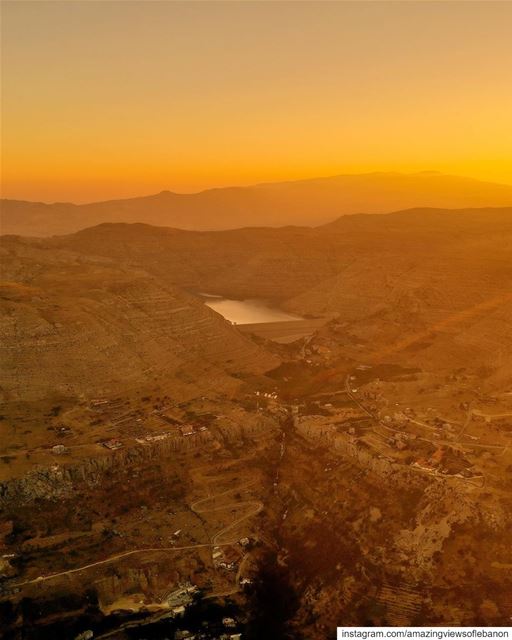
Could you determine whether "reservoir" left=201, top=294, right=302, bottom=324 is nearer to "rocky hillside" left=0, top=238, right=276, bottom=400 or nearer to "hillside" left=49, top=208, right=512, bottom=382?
"hillside" left=49, top=208, right=512, bottom=382

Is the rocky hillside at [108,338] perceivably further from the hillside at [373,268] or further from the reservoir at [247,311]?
the reservoir at [247,311]

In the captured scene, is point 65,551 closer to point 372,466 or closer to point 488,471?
point 372,466

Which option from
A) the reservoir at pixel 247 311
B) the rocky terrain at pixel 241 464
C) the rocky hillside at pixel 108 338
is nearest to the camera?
the rocky terrain at pixel 241 464

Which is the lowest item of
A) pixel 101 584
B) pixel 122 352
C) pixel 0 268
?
pixel 101 584

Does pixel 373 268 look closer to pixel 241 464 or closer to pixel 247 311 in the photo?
pixel 247 311

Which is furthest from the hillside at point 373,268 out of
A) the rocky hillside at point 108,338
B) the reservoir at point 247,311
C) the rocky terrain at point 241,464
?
the rocky hillside at point 108,338

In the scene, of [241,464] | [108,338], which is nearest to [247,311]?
[108,338]

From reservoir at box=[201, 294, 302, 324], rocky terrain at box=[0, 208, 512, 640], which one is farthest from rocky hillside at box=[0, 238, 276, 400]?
reservoir at box=[201, 294, 302, 324]

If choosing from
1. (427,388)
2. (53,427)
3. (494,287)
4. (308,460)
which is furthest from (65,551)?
(494,287)
